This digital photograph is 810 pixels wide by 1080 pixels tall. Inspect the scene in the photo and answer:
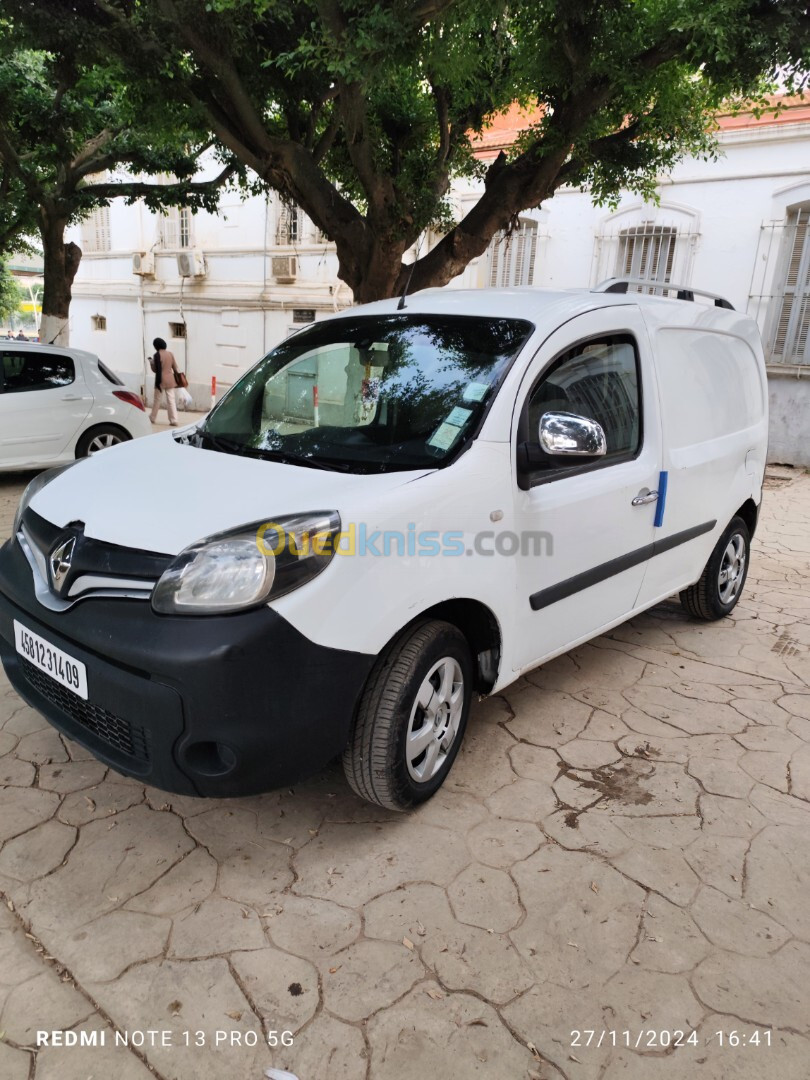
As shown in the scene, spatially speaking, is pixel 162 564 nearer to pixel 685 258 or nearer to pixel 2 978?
pixel 2 978

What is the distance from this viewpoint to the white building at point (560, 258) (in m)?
10.1

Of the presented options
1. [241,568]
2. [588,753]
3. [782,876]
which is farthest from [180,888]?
[782,876]

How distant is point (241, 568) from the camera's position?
207cm

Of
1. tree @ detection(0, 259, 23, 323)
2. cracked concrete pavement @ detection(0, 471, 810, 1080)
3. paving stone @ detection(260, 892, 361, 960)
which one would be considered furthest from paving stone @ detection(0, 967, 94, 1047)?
tree @ detection(0, 259, 23, 323)

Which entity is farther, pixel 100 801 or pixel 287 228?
pixel 287 228

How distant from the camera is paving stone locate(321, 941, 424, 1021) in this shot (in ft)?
6.26

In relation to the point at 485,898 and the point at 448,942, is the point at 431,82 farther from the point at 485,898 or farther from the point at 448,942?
the point at 448,942

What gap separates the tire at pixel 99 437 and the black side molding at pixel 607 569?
558 centimetres

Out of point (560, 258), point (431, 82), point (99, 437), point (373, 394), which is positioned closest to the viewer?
point (373, 394)

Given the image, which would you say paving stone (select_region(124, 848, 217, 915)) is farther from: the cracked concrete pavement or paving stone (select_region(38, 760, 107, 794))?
paving stone (select_region(38, 760, 107, 794))

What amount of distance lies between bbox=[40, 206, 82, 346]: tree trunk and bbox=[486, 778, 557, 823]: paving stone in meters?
10.0

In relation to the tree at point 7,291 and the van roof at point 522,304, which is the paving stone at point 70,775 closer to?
the van roof at point 522,304

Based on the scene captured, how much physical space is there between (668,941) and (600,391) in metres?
2.02

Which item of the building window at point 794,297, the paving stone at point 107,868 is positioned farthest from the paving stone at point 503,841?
the building window at point 794,297
